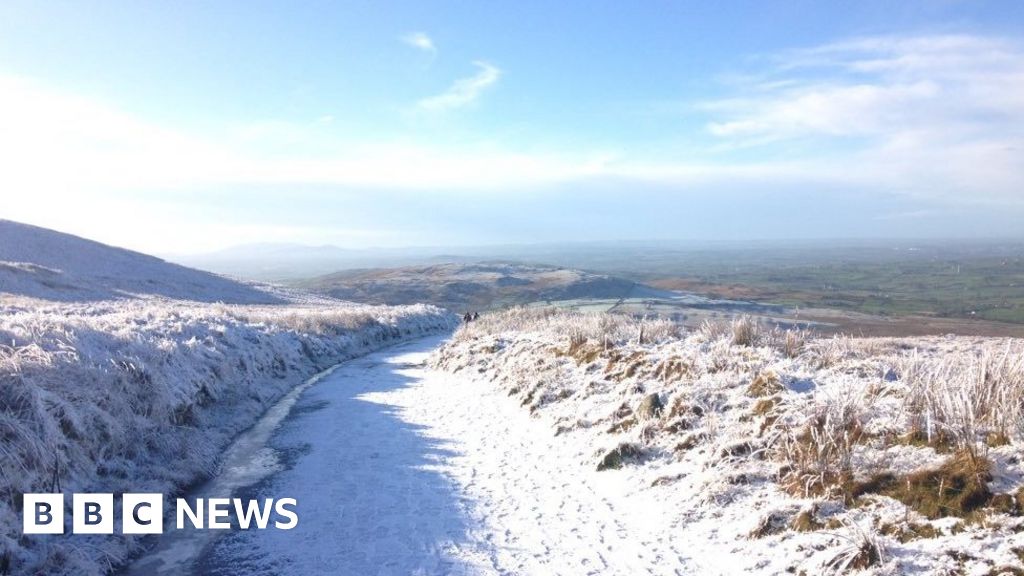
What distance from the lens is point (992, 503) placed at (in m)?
5.85

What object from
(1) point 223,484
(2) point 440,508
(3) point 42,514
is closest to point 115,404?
(1) point 223,484

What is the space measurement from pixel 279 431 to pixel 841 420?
11.3 m

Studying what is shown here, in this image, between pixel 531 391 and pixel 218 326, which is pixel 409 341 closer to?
pixel 218 326

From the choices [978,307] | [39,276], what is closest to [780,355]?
[39,276]

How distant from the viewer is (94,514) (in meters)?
7.71

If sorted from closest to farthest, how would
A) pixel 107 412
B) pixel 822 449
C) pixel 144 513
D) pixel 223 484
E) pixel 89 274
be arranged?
pixel 822 449 < pixel 144 513 < pixel 107 412 < pixel 223 484 < pixel 89 274

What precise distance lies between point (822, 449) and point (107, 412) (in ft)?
34.1

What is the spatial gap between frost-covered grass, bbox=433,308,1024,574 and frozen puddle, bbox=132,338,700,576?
697mm

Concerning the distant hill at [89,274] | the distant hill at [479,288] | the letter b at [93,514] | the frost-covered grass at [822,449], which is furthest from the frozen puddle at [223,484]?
the distant hill at [479,288]

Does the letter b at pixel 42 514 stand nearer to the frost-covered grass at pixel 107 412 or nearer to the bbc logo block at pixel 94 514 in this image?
the bbc logo block at pixel 94 514

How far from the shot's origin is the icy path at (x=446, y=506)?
713 centimetres

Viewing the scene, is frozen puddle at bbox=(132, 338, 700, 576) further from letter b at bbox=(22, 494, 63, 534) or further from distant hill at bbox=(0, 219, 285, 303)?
distant hill at bbox=(0, 219, 285, 303)

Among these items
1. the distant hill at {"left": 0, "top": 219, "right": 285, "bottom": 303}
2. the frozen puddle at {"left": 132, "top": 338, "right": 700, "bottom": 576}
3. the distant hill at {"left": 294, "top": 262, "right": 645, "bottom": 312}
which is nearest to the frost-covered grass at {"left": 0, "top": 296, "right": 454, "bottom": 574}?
the frozen puddle at {"left": 132, "top": 338, "right": 700, "bottom": 576}

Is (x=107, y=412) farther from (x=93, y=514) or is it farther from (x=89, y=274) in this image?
(x=89, y=274)
